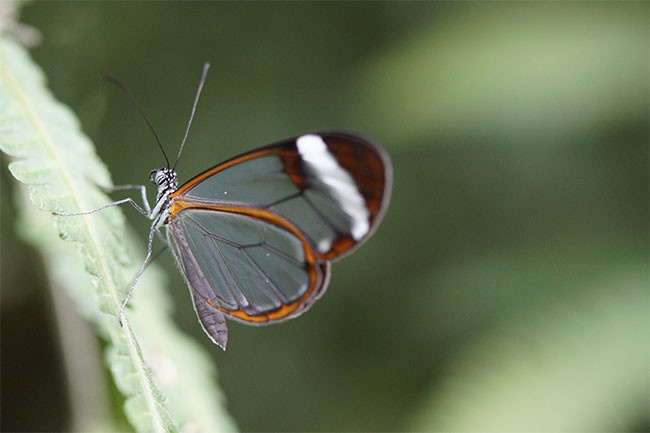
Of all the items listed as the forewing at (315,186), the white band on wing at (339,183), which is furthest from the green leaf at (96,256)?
the white band on wing at (339,183)

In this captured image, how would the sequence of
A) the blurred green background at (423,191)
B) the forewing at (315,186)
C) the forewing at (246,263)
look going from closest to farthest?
the forewing at (315,186)
the forewing at (246,263)
the blurred green background at (423,191)

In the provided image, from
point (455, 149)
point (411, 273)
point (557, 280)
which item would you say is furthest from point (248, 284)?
point (455, 149)

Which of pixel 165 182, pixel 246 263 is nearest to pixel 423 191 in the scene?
pixel 246 263

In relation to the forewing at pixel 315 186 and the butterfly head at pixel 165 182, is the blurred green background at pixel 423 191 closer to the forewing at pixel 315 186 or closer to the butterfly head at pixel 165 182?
the butterfly head at pixel 165 182

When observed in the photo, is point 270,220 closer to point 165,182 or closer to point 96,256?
point 165,182

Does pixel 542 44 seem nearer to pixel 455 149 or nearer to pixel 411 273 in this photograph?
pixel 455 149

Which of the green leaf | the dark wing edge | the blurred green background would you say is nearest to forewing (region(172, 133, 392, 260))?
the dark wing edge
